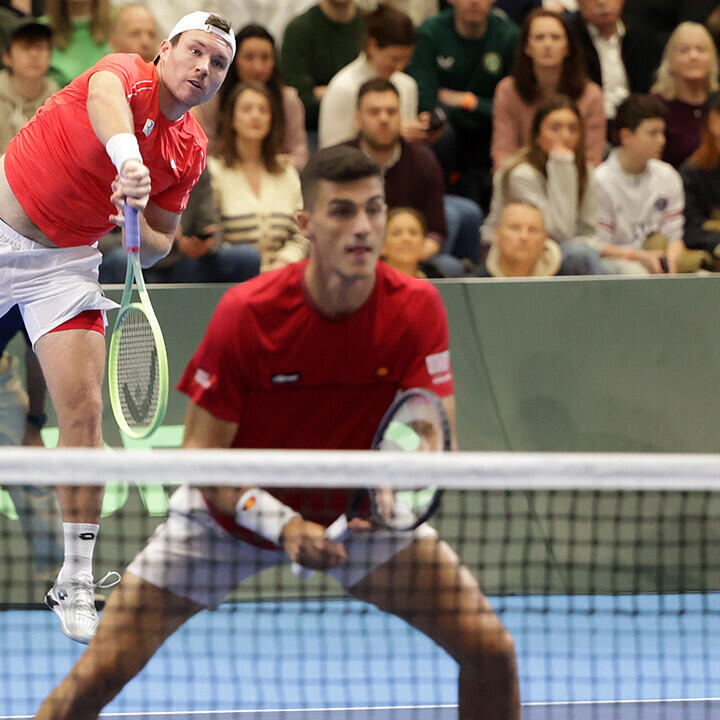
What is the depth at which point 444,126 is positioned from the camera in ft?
22.6

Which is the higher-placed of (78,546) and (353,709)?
(78,546)

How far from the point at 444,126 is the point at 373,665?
2870mm

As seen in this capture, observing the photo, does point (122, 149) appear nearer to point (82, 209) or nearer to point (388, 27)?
point (82, 209)

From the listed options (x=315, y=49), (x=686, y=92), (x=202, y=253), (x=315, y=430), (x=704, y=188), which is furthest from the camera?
(x=686, y=92)

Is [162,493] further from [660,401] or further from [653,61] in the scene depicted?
[653,61]

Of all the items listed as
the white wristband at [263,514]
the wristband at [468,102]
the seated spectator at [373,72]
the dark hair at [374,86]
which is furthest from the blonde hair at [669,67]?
the white wristband at [263,514]

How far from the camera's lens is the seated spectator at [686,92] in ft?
24.5

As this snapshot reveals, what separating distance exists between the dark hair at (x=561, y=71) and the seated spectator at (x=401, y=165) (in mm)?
866

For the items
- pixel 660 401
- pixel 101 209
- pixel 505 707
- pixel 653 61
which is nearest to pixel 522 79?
pixel 653 61

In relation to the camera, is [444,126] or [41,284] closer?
[41,284]

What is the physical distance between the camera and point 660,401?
6.26 metres

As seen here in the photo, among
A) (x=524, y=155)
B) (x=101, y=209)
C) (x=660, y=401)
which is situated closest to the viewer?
(x=101, y=209)

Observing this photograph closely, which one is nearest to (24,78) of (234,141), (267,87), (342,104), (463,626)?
(234,141)

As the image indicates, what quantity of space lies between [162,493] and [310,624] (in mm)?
904
